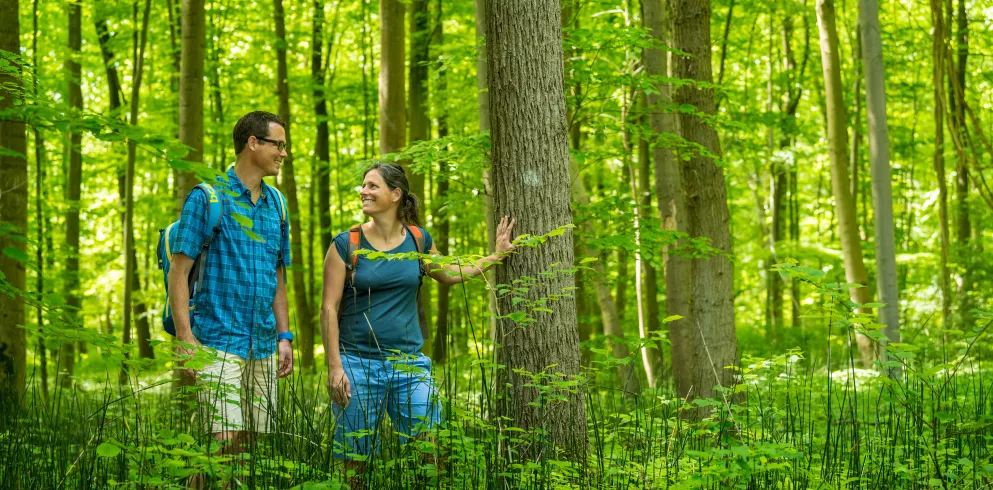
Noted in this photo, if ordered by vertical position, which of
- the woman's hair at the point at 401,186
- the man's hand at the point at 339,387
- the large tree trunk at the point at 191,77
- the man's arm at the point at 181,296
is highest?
the large tree trunk at the point at 191,77

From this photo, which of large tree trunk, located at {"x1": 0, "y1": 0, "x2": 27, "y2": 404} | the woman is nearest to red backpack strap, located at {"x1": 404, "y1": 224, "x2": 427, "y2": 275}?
the woman

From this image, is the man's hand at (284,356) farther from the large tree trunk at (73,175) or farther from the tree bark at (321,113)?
the tree bark at (321,113)

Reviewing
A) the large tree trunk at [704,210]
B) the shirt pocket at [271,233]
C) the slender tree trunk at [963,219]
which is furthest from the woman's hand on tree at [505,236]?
the slender tree trunk at [963,219]

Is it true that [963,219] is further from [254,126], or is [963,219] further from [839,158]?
[254,126]

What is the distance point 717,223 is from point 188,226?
432cm

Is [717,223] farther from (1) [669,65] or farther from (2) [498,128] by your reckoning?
(2) [498,128]

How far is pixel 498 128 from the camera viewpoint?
386 centimetres

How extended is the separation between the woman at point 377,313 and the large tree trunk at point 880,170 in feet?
20.8

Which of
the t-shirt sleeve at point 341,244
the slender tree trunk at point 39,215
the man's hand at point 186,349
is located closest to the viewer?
the man's hand at point 186,349

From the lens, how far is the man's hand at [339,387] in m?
3.74

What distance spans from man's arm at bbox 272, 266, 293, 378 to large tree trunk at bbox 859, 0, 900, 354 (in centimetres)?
687

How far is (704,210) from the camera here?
21.9 ft

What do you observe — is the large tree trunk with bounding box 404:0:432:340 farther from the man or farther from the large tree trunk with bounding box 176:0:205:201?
the man

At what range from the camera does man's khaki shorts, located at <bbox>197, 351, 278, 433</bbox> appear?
130 inches
